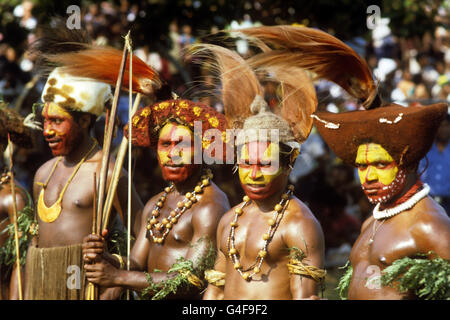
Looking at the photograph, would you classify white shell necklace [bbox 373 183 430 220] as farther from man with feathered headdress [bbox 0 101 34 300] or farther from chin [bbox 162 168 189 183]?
man with feathered headdress [bbox 0 101 34 300]

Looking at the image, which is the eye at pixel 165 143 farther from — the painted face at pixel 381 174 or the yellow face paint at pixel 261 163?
the painted face at pixel 381 174

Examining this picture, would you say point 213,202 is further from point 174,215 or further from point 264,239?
point 264,239

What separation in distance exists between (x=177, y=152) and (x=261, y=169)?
0.76m

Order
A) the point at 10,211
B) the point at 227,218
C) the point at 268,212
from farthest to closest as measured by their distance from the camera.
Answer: the point at 10,211 → the point at 227,218 → the point at 268,212

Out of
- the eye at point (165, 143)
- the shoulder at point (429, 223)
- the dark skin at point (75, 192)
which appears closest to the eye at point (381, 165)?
the shoulder at point (429, 223)

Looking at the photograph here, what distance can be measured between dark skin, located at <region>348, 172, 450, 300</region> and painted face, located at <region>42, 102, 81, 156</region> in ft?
8.09

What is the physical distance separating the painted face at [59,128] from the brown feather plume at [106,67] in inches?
23.0

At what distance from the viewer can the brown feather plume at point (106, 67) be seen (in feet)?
17.5

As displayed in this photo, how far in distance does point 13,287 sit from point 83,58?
2.00 meters

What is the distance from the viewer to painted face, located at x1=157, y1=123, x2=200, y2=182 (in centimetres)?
507

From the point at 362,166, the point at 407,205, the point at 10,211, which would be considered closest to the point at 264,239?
the point at 362,166

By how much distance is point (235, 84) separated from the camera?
4.89m
